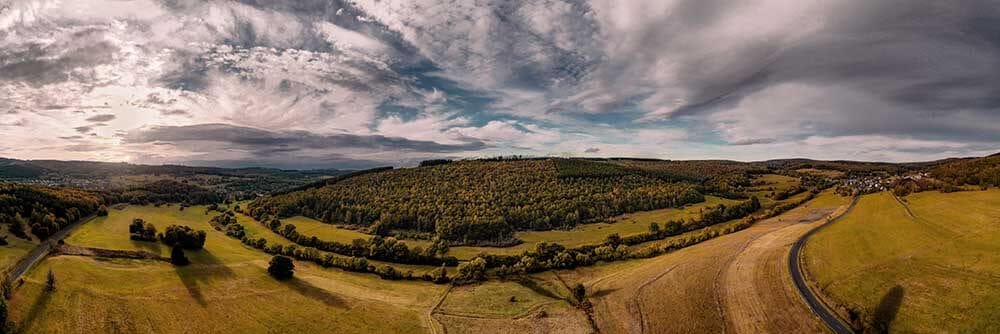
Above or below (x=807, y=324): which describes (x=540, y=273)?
below

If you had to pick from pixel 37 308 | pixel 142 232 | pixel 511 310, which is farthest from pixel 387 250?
pixel 37 308

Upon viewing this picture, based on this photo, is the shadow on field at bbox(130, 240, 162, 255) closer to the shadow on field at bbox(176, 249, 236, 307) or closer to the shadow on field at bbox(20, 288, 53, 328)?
the shadow on field at bbox(176, 249, 236, 307)

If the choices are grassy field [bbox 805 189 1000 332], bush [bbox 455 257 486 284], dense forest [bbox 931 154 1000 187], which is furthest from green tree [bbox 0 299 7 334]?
dense forest [bbox 931 154 1000 187]

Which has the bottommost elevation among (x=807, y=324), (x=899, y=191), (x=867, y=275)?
(x=807, y=324)

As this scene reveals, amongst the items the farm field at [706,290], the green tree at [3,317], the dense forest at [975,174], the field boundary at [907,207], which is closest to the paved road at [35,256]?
the green tree at [3,317]

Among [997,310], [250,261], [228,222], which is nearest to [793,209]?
[997,310]

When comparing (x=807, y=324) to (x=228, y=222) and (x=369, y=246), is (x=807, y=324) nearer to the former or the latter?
(x=369, y=246)

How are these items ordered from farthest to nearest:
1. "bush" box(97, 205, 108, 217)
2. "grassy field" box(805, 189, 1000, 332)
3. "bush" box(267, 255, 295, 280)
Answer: "bush" box(97, 205, 108, 217) → "bush" box(267, 255, 295, 280) → "grassy field" box(805, 189, 1000, 332)

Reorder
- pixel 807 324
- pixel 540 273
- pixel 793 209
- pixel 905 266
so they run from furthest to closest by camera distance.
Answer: pixel 793 209, pixel 540 273, pixel 905 266, pixel 807 324
